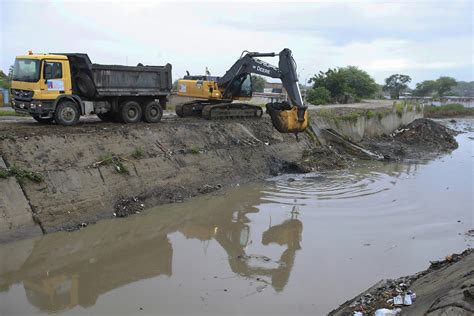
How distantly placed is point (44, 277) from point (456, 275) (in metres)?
6.50

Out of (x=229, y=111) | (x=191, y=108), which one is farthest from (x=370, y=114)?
(x=191, y=108)

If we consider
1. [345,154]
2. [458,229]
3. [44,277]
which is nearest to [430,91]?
[345,154]

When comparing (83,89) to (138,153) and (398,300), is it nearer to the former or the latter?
(138,153)

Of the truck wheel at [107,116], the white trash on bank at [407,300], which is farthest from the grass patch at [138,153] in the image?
the white trash on bank at [407,300]

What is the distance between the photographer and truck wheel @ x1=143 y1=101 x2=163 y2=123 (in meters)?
15.8

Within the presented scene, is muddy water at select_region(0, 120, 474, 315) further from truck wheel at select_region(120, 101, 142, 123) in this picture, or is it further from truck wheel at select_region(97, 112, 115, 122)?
truck wheel at select_region(97, 112, 115, 122)

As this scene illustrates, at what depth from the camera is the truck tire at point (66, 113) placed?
13430mm

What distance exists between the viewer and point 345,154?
68.8 feet

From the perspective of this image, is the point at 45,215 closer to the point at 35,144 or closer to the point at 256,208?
the point at 35,144

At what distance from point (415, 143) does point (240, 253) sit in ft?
66.8

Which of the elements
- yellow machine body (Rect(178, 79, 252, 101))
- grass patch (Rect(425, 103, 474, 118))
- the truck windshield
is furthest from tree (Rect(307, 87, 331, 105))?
the truck windshield

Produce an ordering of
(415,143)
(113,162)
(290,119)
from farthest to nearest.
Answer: (415,143) < (290,119) < (113,162)

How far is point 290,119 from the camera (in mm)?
14750

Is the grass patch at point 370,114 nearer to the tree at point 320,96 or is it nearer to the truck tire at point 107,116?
the tree at point 320,96
